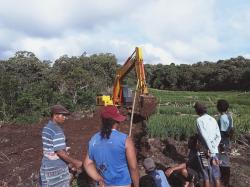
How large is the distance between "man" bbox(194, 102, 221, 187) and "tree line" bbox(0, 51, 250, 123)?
47.3 feet

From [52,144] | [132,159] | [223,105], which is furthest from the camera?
[223,105]

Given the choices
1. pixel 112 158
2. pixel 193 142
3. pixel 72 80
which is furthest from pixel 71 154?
pixel 72 80

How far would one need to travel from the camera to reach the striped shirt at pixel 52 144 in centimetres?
505

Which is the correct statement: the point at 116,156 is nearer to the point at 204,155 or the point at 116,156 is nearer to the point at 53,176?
the point at 53,176

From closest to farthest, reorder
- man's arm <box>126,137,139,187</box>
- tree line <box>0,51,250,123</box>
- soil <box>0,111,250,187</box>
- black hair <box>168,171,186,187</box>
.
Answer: man's arm <box>126,137,139,187</box> → black hair <box>168,171,186,187</box> → soil <box>0,111,250,187</box> → tree line <box>0,51,250,123</box>

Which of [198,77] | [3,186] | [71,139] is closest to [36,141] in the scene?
[71,139]

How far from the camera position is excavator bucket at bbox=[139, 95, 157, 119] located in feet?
43.2

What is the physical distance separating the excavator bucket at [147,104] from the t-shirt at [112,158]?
8.88 meters

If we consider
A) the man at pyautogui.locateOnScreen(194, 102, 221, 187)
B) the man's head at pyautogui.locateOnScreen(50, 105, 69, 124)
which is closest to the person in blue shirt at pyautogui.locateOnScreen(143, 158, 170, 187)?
the man at pyautogui.locateOnScreen(194, 102, 221, 187)

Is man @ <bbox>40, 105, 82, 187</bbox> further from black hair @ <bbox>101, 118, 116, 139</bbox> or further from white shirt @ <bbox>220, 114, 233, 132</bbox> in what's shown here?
white shirt @ <bbox>220, 114, 233, 132</bbox>

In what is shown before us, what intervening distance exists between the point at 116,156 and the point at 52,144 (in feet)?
3.89

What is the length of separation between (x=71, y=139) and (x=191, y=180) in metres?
7.52

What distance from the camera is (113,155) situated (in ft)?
13.7

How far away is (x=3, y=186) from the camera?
26.9 ft
